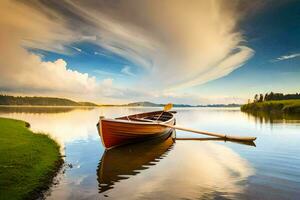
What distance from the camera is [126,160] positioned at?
1644 centimetres

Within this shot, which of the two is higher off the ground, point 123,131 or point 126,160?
point 123,131

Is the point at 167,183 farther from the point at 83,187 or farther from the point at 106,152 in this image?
the point at 106,152

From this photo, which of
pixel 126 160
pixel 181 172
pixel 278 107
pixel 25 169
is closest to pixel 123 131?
pixel 126 160

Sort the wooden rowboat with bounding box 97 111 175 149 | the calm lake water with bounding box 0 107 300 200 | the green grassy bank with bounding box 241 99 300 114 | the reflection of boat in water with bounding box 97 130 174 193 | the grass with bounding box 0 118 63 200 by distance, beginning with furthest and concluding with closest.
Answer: the green grassy bank with bounding box 241 99 300 114
the wooden rowboat with bounding box 97 111 175 149
the reflection of boat in water with bounding box 97 130 174 193
the calm lake water with bounding box 0 107 300 200
the grass with bounding box 0 118 63 200

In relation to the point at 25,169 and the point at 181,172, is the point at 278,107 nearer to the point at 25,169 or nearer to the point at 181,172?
the point at 181,172

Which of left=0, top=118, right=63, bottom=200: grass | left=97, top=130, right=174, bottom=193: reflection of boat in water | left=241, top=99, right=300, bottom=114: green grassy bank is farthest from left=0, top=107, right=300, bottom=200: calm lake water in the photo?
left=241, top=99, right=300, bottom=114: green grassy bank

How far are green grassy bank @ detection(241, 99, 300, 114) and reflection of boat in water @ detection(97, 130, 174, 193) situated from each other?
5423 cm

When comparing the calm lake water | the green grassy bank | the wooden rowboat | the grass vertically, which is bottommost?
the calm lake water

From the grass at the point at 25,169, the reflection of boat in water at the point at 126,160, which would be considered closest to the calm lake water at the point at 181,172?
the reflection of boat in water at the point at 126,160

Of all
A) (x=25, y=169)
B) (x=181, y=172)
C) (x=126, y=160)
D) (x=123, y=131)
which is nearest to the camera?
(x=25, y=169)

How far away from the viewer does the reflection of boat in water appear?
12.7m

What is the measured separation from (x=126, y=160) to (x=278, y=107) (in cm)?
7322

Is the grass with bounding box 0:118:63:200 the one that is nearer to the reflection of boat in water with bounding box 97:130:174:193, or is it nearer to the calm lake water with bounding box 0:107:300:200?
the calm lake water with bounding box 0:107:300:200

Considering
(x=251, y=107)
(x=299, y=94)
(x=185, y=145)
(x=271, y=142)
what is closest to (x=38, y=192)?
(x=185, y=145)
